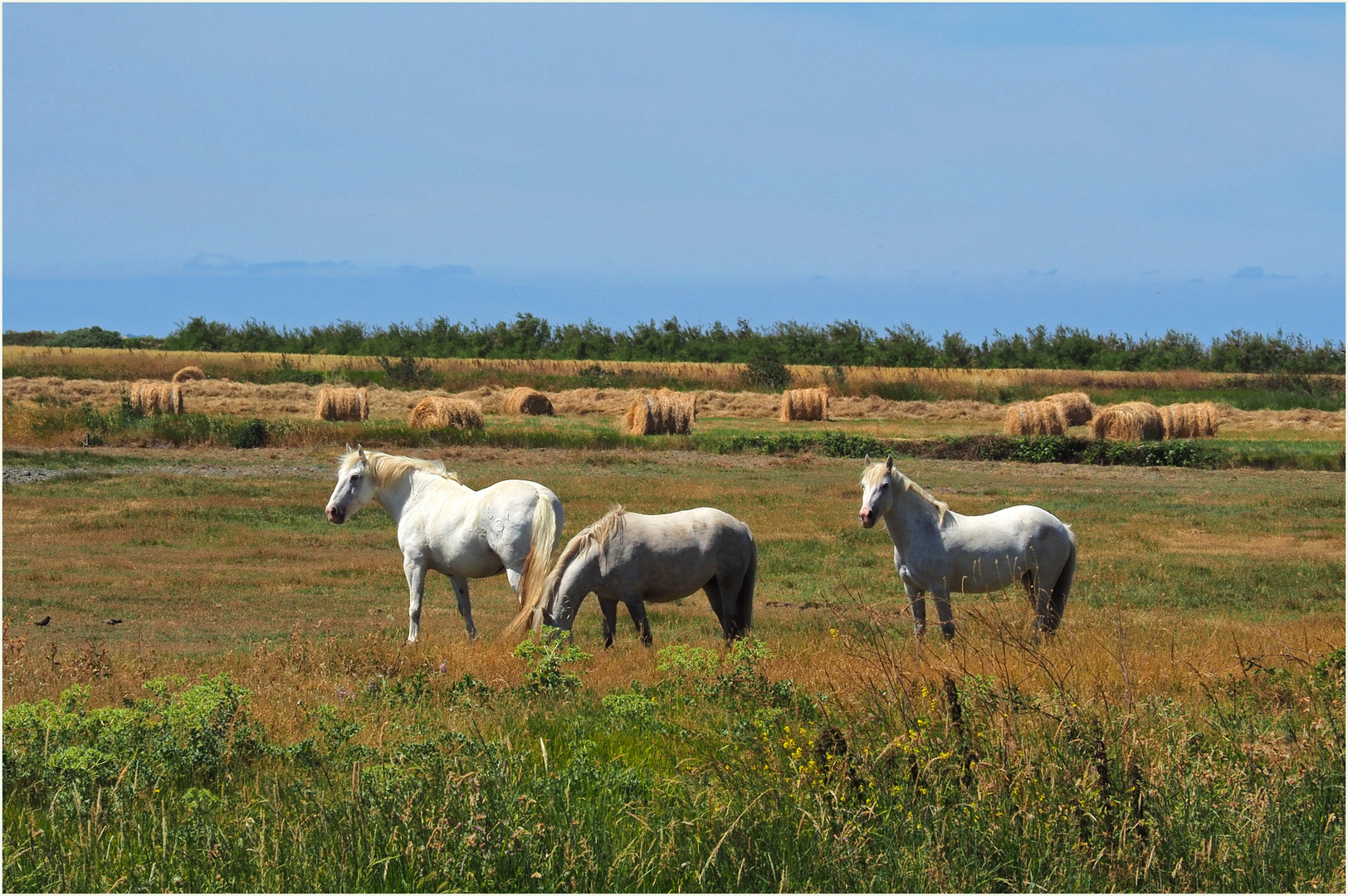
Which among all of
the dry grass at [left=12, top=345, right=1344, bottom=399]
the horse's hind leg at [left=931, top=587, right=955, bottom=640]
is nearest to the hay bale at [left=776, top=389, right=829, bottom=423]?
the dry grass at [left=12, top=345, right=1344, bottom=399]

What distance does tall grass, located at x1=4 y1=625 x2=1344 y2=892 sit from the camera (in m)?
4.59

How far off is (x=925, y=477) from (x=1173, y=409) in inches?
635

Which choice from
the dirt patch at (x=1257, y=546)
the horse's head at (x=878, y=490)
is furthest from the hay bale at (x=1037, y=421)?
the horse's head at (x=878, y=490)

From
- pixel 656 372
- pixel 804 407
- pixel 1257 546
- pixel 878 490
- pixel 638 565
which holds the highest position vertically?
pixel 656 372

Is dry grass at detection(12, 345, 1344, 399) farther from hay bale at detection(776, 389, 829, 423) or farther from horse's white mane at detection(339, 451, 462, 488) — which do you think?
horse's white mane at detection(339, 451, 462, 488)

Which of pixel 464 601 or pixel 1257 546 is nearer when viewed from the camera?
pixel 464 601

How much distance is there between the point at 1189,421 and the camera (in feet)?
128

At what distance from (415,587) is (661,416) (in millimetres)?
25452

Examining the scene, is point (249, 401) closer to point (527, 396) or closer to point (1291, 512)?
point (527, 396)

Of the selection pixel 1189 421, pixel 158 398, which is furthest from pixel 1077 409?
pixel 158 398

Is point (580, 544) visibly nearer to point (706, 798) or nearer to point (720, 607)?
point (720, 607)

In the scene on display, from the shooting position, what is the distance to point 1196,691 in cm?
782

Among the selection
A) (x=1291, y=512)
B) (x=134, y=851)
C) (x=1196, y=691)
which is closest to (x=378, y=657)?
(x=134, y=851)

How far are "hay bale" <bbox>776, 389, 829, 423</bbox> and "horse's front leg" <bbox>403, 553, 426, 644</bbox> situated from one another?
3244 centimetres
